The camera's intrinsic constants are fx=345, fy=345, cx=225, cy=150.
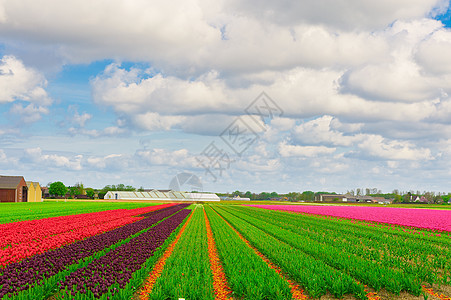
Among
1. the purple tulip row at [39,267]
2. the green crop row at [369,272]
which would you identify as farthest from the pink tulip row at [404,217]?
the purple tulip row at [39,267]

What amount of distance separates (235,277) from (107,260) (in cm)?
550

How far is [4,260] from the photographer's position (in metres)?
14.7

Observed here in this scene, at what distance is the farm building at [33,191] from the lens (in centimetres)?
11821

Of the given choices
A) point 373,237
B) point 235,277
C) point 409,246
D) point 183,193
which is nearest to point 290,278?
point 235,277

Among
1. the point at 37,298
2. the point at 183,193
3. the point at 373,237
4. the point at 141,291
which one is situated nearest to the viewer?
the point at 37,298

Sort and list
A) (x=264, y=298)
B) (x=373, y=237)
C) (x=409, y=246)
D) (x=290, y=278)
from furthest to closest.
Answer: (x=373, y=237) → (x=409, y=246) → (x=290, y=278) → (x=264, y=298)

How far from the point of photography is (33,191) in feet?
399

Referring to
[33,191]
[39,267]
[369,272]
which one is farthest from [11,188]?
[369,272]

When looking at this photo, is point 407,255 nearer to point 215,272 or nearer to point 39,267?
point 215,272

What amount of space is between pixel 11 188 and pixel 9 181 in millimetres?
3395

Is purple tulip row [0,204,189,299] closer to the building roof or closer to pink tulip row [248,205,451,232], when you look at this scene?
pink tulip row [248,205,451,232]

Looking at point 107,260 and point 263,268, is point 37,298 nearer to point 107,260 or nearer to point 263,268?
point 107,260

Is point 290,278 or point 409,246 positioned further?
point 409,246

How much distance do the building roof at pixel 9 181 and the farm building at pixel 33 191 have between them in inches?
302
